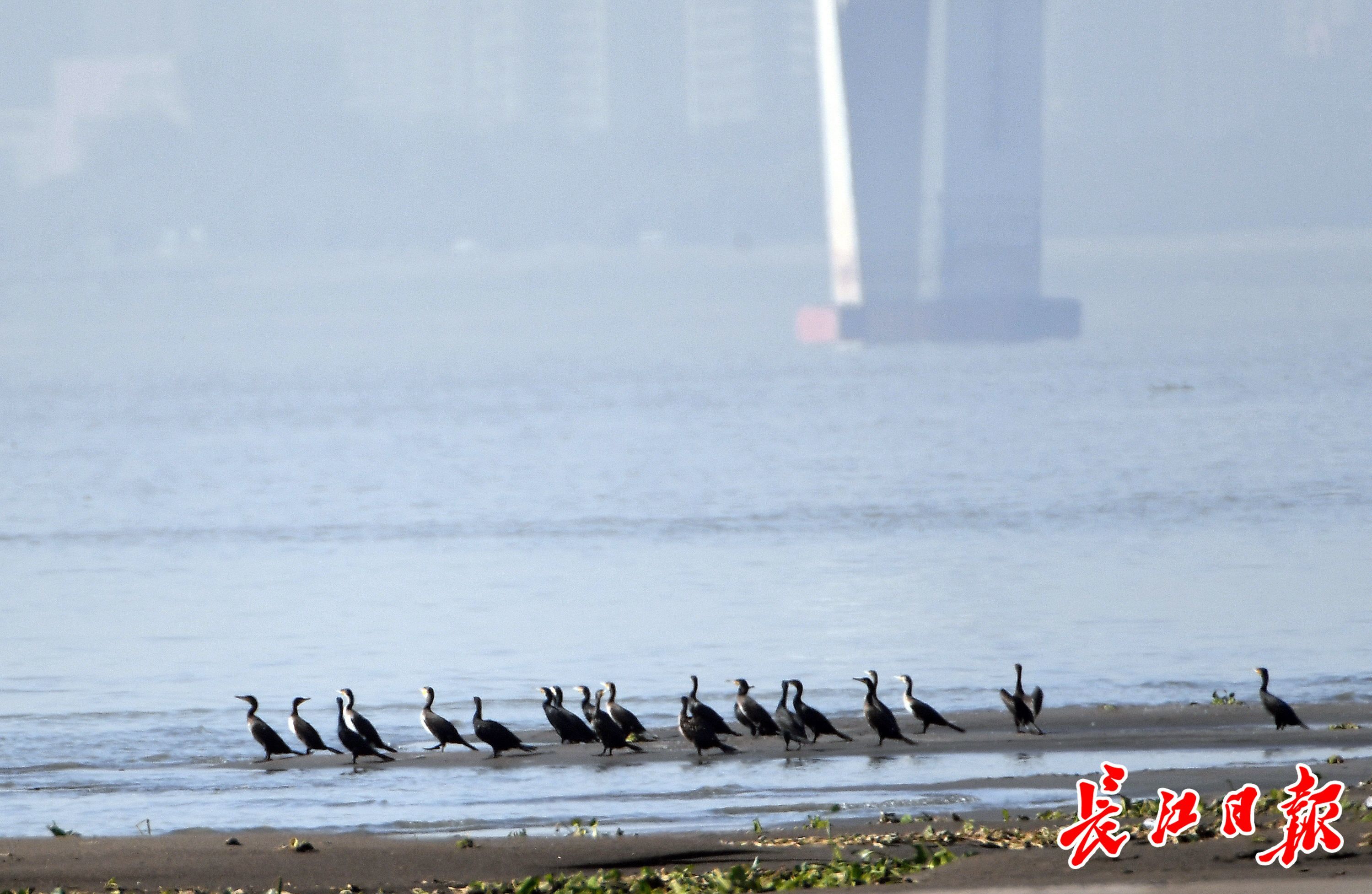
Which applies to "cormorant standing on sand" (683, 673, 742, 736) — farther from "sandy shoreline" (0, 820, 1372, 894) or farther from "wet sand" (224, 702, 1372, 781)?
"sandy shoreline" (0, 820, 1372, 894)

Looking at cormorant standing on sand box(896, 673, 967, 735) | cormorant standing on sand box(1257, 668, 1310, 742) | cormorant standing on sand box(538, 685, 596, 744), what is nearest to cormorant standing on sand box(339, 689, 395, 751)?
cormorant standing on sand box(538, 685, 596, 744)

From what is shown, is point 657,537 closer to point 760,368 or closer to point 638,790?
point 638,790

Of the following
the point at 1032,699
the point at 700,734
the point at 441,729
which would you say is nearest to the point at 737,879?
the point at 700,734

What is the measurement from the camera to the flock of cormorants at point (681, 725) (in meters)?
13.5

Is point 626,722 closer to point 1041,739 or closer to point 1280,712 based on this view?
point 1041,739

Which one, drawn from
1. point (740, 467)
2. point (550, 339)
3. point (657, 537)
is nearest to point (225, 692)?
point (657, 537)

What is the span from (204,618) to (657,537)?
10.9 meters

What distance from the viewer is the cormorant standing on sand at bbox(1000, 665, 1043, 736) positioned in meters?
13.9

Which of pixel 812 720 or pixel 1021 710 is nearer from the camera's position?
pixel 812 720

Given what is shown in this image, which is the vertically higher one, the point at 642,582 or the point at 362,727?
the point at 362,727

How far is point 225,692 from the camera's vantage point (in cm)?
1866

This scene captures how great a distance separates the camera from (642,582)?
27594 mm

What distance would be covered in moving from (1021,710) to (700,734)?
7.06 ft

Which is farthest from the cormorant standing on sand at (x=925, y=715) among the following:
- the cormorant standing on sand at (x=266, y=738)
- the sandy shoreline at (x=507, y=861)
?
the cormorant standing on sand at (x=266, y=738)
